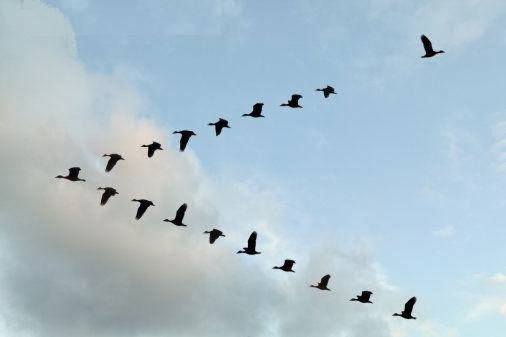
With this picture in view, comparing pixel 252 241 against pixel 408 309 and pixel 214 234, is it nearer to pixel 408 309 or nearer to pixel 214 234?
pixel 214 234

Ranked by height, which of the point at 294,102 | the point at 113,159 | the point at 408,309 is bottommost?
the point at 408,309

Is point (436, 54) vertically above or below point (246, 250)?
above

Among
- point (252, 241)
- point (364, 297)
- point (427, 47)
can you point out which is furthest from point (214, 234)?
point (427, 47)

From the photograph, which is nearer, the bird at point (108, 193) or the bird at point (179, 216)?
the bird at point (179, 216)

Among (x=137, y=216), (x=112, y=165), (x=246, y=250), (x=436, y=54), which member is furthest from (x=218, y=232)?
(x=436, y=54)

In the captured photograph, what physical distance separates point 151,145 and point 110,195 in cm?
440

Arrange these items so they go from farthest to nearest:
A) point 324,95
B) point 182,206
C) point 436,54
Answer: point 324,95, point 182,206, point 436,54

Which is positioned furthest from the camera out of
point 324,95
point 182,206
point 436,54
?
point 324,95

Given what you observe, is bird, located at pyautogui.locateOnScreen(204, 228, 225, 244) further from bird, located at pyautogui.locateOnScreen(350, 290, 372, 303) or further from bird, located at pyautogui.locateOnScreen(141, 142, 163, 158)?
bird, located at pyautogui.locateOnScreen(350, 290, 372, 303)

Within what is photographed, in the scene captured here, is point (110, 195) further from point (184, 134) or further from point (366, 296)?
point (366, 296)

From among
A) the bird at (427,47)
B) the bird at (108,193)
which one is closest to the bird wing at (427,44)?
the bird at (427,47)

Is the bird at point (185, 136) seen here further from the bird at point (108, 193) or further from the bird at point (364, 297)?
the bird at point (364, 297)

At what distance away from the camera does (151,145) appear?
138 ft

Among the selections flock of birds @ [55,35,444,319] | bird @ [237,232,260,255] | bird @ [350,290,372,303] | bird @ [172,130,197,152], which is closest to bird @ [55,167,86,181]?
flock of birds @ [55,35,444,319]
